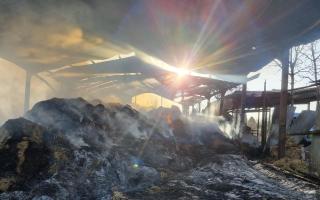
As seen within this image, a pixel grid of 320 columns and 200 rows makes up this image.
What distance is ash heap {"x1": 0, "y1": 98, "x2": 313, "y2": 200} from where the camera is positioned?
468 cm

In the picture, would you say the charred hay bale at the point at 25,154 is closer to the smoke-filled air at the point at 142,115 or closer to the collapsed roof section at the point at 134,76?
the smoke-filled air at the point at 142,115

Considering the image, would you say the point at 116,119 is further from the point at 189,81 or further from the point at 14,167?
the point at 189,81

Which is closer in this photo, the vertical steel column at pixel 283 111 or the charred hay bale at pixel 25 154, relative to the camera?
the charred hay bale at pixel 25 154

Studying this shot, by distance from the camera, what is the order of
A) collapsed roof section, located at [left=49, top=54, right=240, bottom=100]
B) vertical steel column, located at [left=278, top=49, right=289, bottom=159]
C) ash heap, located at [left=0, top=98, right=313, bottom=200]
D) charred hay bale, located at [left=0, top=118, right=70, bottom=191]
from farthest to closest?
collapsed roof section, located at [left=49, top=54, right=240, bottom=100] < vertical steel column, located at [left=278, top=49, right=289, bottom=159] < ash heap, located at [left=0, top=98, right=313, bottom=200] < charred hay bale, located at [left=0, top=118, right=70, bottom=191]

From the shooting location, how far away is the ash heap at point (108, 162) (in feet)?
15.4

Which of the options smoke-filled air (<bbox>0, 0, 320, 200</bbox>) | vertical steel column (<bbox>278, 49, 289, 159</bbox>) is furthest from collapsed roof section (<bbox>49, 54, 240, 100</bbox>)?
vertical steel column (<bbox>278, 49, 289, 159</bbox>)

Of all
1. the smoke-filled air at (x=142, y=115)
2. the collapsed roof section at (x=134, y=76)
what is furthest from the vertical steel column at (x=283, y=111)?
the collapsed roof section at (x=134, y=76)

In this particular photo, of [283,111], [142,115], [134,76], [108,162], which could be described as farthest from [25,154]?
[134,76]

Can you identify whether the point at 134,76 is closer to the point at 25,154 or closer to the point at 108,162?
the point at 108,162

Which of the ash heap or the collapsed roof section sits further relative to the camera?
the collapsed roof section

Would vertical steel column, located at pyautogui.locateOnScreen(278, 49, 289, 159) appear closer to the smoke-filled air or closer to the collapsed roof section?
the smoke-filled air

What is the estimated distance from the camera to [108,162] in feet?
18.7

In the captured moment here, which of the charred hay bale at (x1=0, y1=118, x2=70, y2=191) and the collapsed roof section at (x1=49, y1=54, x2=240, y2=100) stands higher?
the collapsed roof section at (x1=49, y1=54, x2=240, y2=100)

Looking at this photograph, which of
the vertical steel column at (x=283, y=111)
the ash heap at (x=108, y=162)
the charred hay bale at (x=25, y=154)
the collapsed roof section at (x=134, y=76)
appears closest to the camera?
the charred hay bale at (x=25, y=154)
